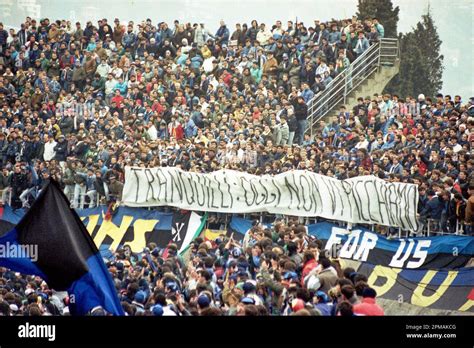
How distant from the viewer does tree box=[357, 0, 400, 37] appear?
2135 centimetres

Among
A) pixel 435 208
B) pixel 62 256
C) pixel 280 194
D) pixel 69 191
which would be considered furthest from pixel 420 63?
pixel 62 256

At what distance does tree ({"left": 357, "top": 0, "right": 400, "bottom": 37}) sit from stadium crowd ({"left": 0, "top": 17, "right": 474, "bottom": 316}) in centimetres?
46

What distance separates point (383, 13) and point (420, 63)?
1.34 m

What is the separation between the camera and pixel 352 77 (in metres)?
20.2

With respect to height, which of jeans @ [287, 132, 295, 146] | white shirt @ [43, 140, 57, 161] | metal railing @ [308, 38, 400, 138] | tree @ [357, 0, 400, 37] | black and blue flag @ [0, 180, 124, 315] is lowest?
black and blue flag @ [0, 180, 124, 315]

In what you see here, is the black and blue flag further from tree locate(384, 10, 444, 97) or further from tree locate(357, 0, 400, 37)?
tree locate(357, 0, 400, 37)

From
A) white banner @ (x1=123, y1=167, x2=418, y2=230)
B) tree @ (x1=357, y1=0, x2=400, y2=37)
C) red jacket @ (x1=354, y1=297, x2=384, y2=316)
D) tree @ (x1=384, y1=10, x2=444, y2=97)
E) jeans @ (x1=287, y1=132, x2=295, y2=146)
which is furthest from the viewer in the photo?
tree @ (x1=357, y1=0, x2=400, y2=37)

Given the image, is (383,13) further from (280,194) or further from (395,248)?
(395,248)

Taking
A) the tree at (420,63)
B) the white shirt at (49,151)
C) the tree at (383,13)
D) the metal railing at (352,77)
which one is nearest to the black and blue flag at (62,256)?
the white shirt at (49,151)

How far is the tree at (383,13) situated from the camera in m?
21.4

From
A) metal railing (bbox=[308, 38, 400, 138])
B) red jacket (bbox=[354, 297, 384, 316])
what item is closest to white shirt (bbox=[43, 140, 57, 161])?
metal railing (bbox=[308, 38, 400, 138])

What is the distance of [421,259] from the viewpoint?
14500 millimetres
